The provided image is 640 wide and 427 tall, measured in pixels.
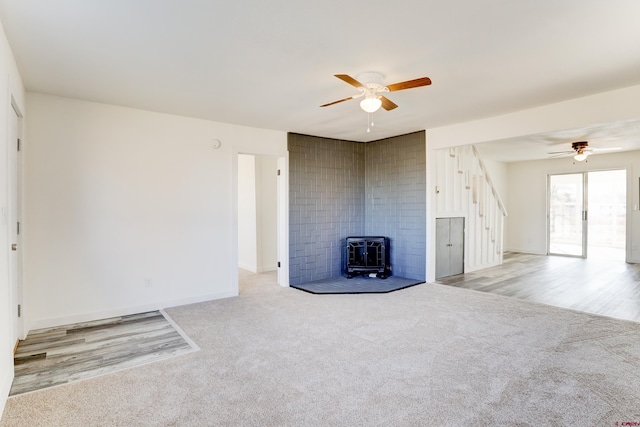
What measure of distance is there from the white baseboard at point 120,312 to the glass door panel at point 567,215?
8.13 meters

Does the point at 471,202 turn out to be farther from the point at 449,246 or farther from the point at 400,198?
the point at 400,198

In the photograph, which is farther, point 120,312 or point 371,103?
point 120,312

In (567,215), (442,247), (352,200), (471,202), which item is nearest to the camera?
(442,247)

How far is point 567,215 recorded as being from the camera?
8461mm

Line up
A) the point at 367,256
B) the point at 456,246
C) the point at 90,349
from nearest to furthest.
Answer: the point at 90,349 < the point at 367,256 < the point at 456,246

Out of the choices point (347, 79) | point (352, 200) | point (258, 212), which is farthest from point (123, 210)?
point (352, 200)

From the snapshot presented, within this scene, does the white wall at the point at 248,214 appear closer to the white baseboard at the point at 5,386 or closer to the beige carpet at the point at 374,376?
the beige carpet at the point at 374,376

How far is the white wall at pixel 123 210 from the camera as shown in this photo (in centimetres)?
356

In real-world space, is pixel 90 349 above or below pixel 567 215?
below

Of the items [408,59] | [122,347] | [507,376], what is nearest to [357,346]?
[507,376]

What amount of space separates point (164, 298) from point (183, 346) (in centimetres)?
143

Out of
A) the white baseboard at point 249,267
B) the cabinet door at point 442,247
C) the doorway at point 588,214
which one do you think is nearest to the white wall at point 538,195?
the doorway at point 588,214

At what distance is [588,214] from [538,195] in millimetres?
1132

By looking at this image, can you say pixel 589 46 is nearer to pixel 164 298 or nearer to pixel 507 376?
pixel 507 376
